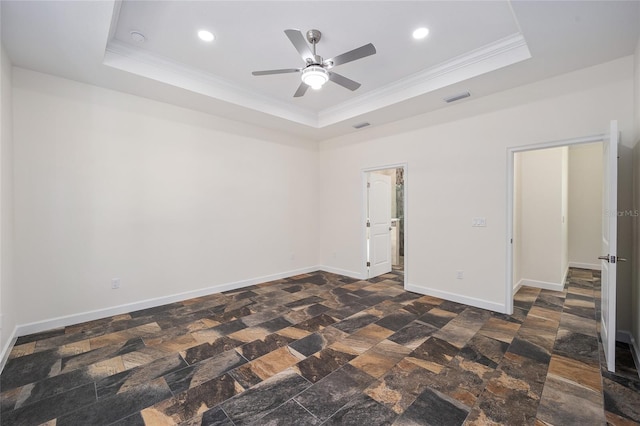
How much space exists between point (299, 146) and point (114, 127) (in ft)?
10.3

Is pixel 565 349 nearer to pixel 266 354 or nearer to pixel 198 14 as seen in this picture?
pixel 266 354

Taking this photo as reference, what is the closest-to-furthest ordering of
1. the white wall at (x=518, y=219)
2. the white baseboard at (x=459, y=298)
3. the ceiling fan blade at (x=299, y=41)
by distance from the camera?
the ceiling fan blade at (x=299, y=41)
the white baseboard at (x=459, y=298)
the white wall at (x=518, y=219)

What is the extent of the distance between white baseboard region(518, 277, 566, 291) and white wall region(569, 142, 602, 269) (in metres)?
2.42

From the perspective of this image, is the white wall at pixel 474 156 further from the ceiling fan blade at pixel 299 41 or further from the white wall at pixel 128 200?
the ceiling fan blade at pixel 299 41

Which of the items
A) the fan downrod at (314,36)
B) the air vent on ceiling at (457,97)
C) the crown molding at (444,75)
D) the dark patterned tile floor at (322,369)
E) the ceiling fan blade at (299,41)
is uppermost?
the fan downrod at (314,36)

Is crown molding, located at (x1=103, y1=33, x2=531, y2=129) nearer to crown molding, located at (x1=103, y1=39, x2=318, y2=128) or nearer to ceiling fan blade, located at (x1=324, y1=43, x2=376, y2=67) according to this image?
crown molding, located at (x1=103, y1=39, x2=318, y2=128)

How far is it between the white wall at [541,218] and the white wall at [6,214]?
6445 mm

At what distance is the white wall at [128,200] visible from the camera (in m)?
3.13

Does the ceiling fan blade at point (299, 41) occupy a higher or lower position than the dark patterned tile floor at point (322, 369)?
higher

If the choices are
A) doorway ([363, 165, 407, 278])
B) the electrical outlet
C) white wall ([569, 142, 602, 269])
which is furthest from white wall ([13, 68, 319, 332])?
white wall ([569, 142, 602, 269])

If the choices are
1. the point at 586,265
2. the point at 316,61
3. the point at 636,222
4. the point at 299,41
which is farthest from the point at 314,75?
the point at 586,265

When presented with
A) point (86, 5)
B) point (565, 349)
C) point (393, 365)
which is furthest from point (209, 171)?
point (565, 349)

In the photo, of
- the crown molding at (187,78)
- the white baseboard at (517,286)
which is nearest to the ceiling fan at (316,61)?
the crown molding at (187,78)

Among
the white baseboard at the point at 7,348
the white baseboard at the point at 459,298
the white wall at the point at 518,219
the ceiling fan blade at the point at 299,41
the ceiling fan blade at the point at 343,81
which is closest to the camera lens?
the ceiling fan blade at the point at 299,41
